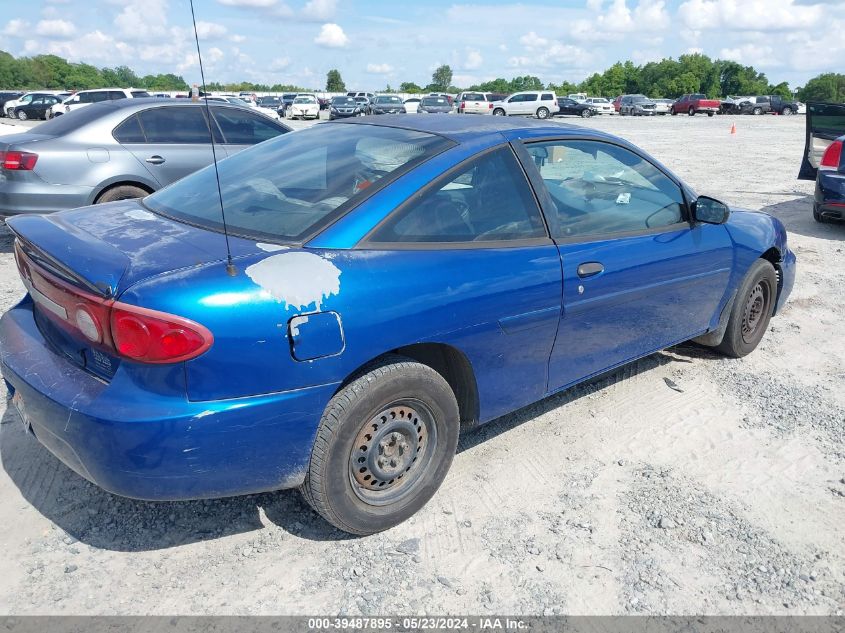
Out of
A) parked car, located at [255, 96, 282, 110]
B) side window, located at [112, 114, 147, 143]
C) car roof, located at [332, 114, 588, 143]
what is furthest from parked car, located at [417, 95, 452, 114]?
car roof, located at [332, 114, 588, 143]

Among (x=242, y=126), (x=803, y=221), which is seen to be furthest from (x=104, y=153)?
(x=803, y=221)

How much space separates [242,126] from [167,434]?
6.09 metres

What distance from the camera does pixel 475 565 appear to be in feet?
8.70

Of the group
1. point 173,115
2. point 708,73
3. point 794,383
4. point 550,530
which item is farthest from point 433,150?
point 708,73

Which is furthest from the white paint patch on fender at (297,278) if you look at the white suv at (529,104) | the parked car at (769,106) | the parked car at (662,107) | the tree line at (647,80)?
the tree line at (647,80)

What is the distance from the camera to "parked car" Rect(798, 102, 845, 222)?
815cm

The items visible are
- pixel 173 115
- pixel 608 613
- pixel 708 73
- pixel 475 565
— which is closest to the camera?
pixel 608 613

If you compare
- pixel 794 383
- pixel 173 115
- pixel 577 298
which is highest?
pixel 173 115

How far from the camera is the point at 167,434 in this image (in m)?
2.22

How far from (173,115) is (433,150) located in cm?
507

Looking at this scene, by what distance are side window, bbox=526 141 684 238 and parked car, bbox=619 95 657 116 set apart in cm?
4806

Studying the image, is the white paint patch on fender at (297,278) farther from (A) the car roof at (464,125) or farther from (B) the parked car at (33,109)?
(B) the parked car at (33,109)

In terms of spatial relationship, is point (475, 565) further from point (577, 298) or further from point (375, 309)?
point (577, 298)

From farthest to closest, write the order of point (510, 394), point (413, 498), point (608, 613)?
1. point (510, 394)
2. point (413, 498)
3. point (608, 613)
